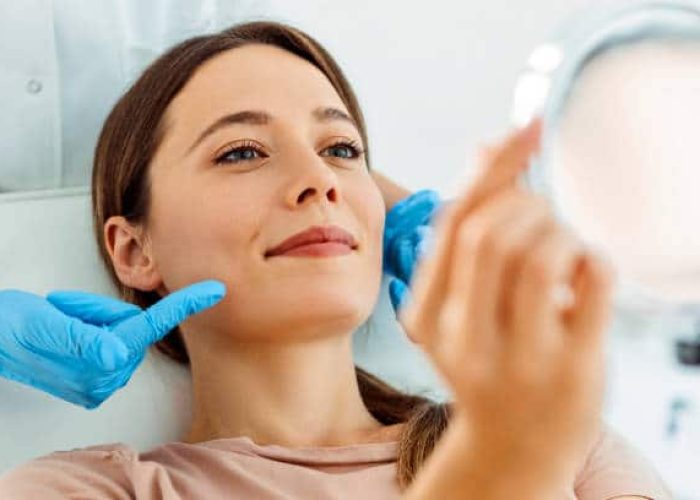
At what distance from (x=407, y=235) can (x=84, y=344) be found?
429mm

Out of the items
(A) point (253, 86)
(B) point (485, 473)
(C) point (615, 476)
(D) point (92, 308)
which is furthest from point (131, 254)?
(B) point (485, 473)

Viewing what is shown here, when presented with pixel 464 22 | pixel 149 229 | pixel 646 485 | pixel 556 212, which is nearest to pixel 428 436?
pixel 646 485

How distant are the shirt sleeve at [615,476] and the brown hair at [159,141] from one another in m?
0.14

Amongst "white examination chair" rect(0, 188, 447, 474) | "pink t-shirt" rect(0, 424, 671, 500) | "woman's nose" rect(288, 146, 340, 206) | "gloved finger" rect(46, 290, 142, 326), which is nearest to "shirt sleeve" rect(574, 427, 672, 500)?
"pink t-shirt" rect(0, 424, 671, 500)

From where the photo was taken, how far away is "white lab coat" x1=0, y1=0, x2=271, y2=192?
135 centimetres

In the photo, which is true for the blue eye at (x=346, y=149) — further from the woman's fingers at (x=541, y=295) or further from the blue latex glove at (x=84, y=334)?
the woman's fingers at (x=541, y=295)

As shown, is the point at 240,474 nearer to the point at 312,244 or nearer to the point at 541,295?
the point at 312,244

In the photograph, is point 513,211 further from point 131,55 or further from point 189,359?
point 131,55

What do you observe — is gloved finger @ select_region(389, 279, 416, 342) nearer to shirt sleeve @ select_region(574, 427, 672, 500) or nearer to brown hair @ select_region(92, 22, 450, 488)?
brown hair @ select_region(92, 22, 450, 488)

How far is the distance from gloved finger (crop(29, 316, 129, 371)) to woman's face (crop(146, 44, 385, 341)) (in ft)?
0.34

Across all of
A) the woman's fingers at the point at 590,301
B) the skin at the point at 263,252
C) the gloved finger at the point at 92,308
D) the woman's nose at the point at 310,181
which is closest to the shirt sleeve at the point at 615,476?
the skin at the point at 263,252

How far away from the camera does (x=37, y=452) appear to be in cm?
121

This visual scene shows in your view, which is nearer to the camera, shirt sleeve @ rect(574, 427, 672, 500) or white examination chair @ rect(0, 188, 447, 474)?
shirt sleeve @ rect(574, 427, 672, 500)

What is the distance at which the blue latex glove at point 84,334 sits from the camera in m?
1.06
